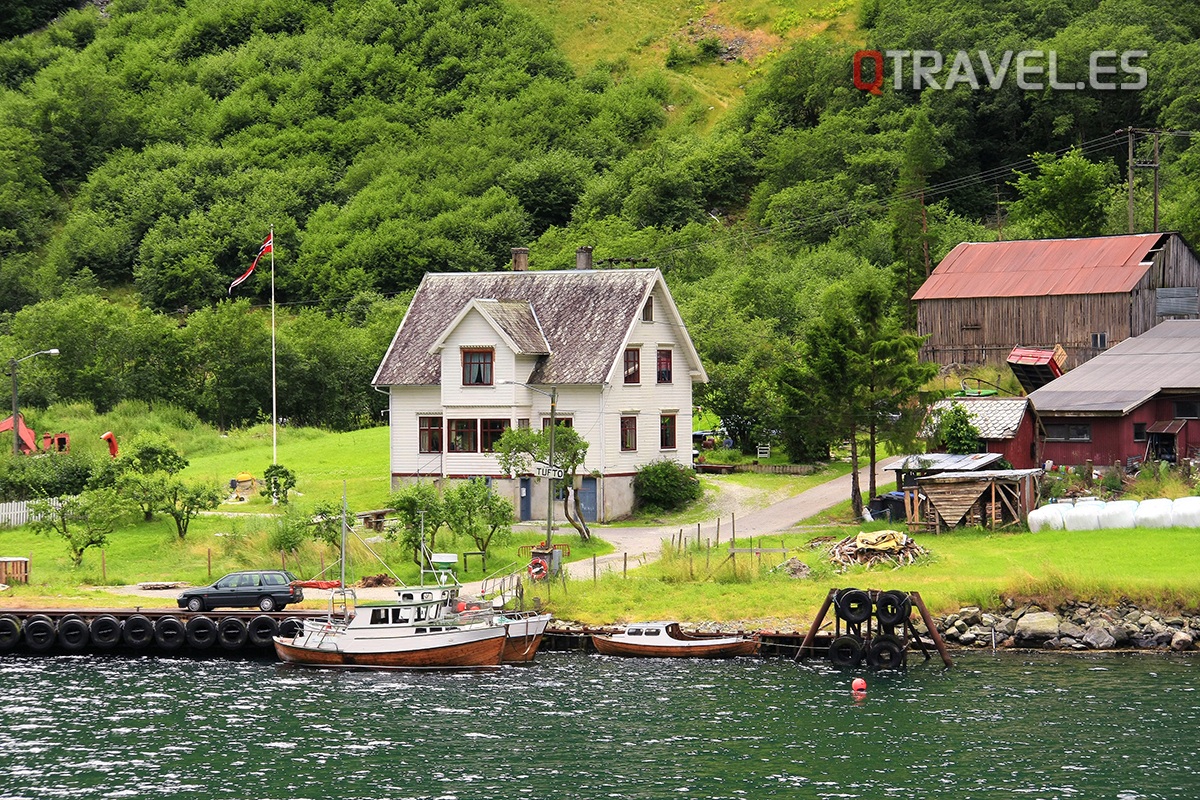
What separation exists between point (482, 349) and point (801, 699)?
31.6 metres

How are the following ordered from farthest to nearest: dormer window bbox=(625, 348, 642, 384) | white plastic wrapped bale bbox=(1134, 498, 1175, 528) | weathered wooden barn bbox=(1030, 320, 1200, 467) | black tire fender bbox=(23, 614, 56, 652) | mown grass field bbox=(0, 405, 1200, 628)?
dormer window bbox=(625, 348, 642, 384), weathered wooden barn bbox=(1030, 320, 1200, 467), white plastic wrapped bale bbox=(1134, 498, 1175, 528), black tire fender bbox=(23, 614, 56, 652), mown grass field bbox=(0, 405, 1200, 628)

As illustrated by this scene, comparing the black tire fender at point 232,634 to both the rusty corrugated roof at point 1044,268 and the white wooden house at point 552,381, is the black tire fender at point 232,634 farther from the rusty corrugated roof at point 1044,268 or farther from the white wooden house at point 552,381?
the rusty corrugated roof at point 1044,268

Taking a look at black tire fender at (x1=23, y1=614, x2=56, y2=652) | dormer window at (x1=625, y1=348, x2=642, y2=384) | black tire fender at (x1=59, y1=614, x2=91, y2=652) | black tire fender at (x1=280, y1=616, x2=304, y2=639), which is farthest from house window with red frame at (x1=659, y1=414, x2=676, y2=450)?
black tire fender at (x1=23, y1=614, x2=56, y2=652)

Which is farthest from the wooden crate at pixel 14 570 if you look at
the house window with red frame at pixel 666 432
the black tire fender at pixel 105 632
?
the house window with red frame at pixel 666 432

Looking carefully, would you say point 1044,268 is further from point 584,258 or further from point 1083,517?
point 1083,517

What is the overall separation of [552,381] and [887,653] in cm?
2701

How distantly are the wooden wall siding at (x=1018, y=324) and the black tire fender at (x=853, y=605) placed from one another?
4053cm

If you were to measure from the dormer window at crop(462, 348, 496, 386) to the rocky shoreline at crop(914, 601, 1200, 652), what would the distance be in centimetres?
2745

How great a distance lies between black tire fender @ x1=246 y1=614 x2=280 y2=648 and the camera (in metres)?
51.1

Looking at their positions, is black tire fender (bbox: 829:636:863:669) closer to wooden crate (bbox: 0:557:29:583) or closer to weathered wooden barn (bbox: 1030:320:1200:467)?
weathered wooden barn (bbox: 1030:320:1200:467)

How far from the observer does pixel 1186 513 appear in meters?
56.8

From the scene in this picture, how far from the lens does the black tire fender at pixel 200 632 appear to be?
5094 centimetres

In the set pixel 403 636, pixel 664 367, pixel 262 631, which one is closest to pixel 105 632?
pixel 262 631

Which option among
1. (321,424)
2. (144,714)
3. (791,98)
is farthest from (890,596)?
(791,98)
